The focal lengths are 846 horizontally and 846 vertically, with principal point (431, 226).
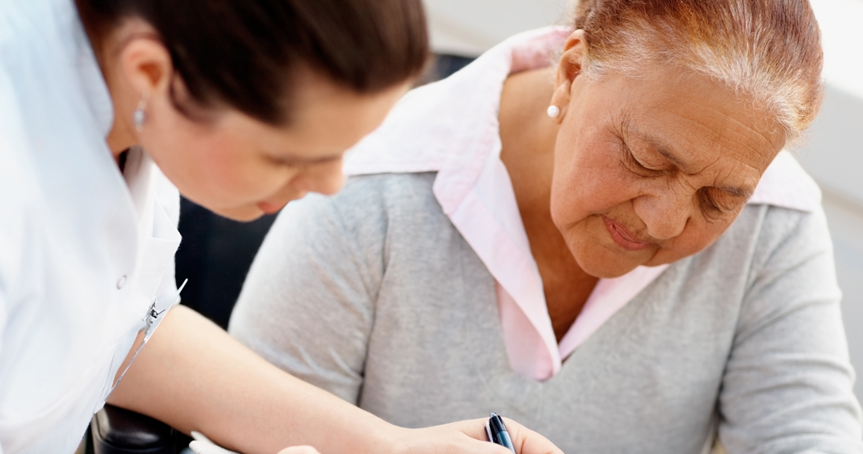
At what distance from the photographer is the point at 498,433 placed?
0.93 metres

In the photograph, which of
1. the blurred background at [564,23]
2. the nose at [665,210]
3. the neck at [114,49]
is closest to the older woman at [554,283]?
the nose at [665,210]

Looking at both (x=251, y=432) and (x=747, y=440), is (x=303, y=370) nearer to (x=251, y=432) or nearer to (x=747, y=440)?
(x=251, y=432)

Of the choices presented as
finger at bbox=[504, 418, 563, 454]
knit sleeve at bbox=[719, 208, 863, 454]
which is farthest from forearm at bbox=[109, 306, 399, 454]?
knit sleeve at bbox=[719, 208, 863, 454]

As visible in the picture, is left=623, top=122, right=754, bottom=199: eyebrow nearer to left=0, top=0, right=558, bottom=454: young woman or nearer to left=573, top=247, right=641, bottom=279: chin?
left=573, top=247, right=641, bottom=279: chin

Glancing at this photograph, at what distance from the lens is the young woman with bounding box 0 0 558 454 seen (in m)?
0.59

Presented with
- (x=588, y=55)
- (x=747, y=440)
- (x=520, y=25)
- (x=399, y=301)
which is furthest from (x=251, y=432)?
(x=520, y=25)

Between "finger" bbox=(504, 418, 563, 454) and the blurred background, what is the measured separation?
476 millimetres

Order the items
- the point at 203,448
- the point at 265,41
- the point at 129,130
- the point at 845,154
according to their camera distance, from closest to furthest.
Answer: the point at 265,41, the point at 129,130, the point at 203,448, the point at 845,154

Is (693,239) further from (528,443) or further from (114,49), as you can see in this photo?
(114,49)

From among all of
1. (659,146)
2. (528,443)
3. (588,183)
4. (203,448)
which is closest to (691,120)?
(659,146)

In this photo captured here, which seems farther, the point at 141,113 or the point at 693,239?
the point at 693,239

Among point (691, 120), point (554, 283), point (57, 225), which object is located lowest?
point (554, 283)

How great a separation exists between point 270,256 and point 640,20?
582 mm

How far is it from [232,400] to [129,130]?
43 cm
